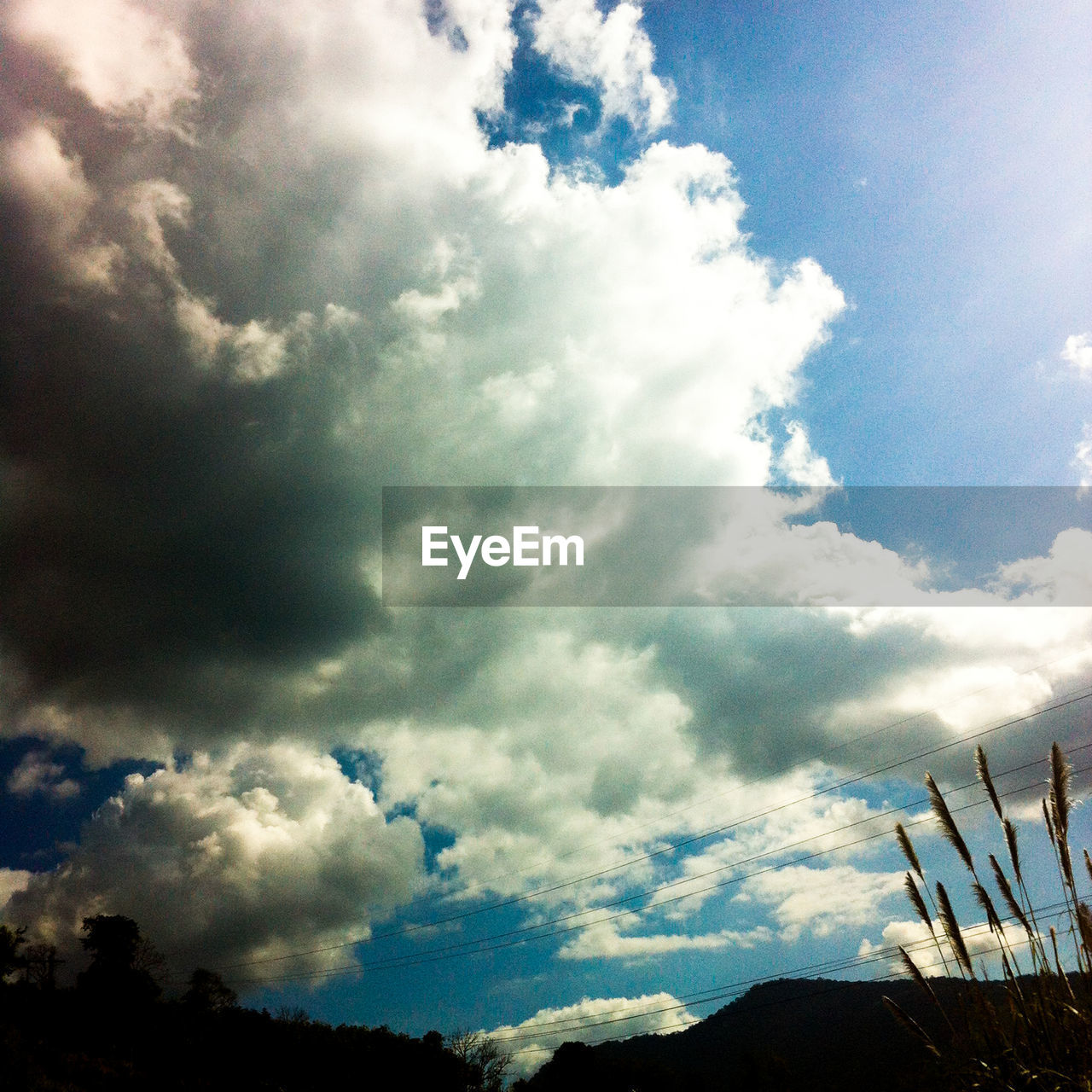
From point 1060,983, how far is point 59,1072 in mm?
39155

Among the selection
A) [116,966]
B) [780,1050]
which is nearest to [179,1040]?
[116,966]

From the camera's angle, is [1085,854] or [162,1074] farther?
[162,1074]

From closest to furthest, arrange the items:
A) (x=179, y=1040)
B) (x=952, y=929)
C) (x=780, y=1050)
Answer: (x=952, y=929)
(x=179, y=1040)
(x=780, y=1050)

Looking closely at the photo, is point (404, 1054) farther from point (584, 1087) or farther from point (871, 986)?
point (871, 986)

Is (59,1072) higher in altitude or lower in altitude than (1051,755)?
lower

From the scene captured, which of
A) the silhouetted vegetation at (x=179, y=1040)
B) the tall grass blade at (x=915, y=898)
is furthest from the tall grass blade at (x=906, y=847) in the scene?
the silhouetted vegetation at (x=179, y=1040)

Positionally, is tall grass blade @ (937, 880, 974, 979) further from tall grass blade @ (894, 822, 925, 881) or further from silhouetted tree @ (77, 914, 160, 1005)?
silhouetted tree @ (77, 914, 160, 1005)

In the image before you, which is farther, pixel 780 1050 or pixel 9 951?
pixel 780 1050

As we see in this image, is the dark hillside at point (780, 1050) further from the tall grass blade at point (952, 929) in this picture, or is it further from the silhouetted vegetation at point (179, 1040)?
the silhouetted vegetation at point (179, 1040)

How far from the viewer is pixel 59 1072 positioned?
96.1ft

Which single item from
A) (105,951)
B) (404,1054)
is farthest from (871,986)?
(105,951)

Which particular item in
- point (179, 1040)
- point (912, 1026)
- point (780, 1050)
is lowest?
point (780, 1050)

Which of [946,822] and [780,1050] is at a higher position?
[946,822]

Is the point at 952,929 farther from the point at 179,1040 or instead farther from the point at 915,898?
the point at 179,1040
